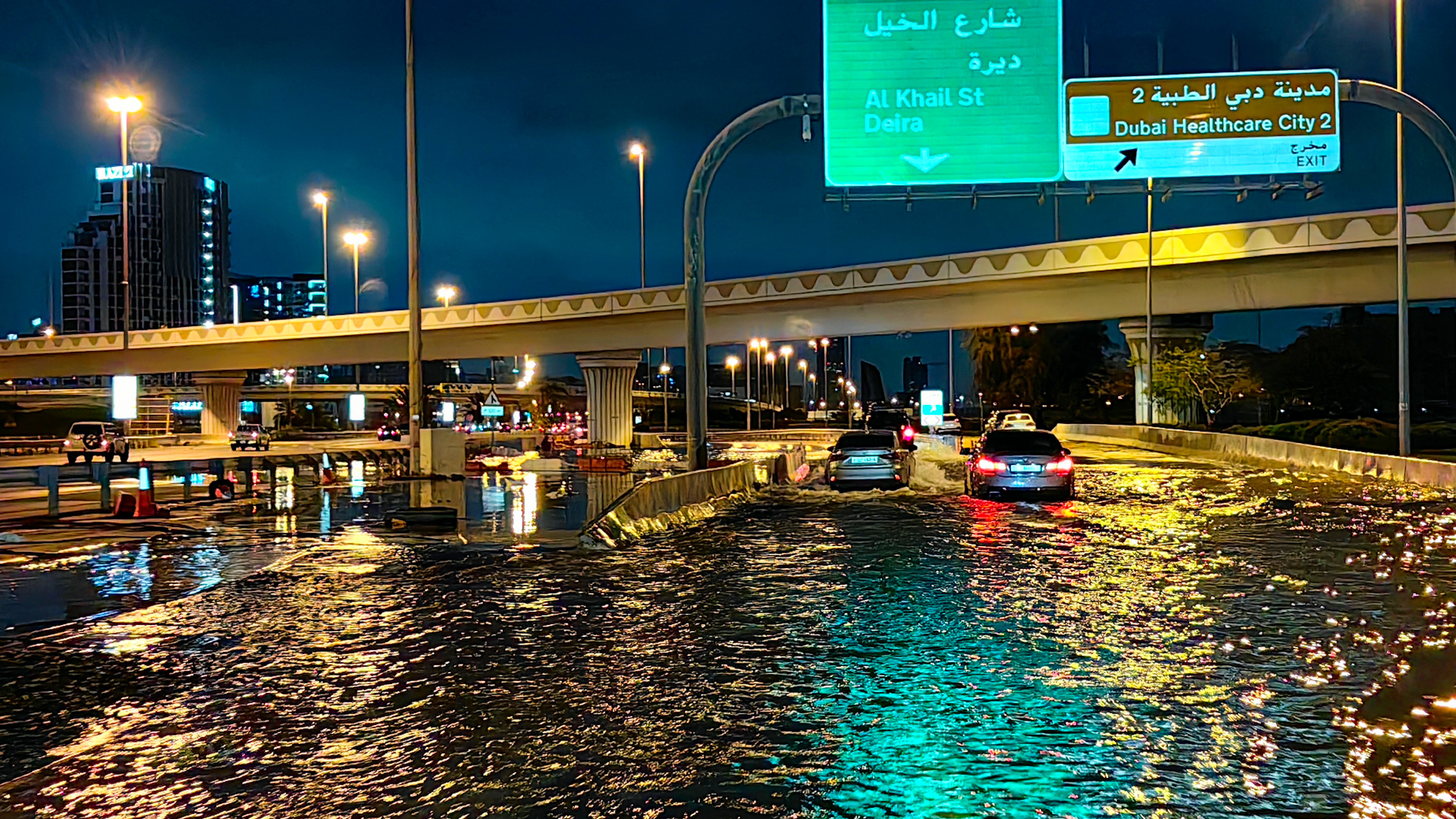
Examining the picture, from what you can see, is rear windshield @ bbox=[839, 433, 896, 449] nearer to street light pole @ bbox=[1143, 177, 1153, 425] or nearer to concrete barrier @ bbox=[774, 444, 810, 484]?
concrete barrier @ bbox=[774, 444, 810, 484]

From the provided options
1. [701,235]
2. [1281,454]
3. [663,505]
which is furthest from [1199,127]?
[1281,454]

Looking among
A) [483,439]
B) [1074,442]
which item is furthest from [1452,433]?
[483,439]

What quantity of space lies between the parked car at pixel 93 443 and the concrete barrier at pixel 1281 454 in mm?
42715

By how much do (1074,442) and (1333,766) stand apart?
59738 millimetres

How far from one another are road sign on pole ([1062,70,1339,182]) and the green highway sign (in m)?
0.91

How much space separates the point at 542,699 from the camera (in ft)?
29.8

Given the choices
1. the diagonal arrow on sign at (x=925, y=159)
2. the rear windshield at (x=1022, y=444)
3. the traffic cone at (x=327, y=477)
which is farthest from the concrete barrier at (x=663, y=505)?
the traffic cone at (x=327, y=477)

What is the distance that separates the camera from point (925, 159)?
2578 cm

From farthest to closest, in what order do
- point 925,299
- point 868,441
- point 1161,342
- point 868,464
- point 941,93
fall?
point 1161,342 < point 925,299 < point 868,441 < point 868,464 < point 941,93

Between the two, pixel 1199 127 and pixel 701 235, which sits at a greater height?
pixel 1199 127

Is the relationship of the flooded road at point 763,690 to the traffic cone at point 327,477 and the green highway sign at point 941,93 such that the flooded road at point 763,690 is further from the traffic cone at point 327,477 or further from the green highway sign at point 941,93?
the traffic cone at point 327,477

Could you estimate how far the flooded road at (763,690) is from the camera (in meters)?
6.81

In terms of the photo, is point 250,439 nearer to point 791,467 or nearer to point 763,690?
point 791,467

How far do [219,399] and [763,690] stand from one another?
325 feet
